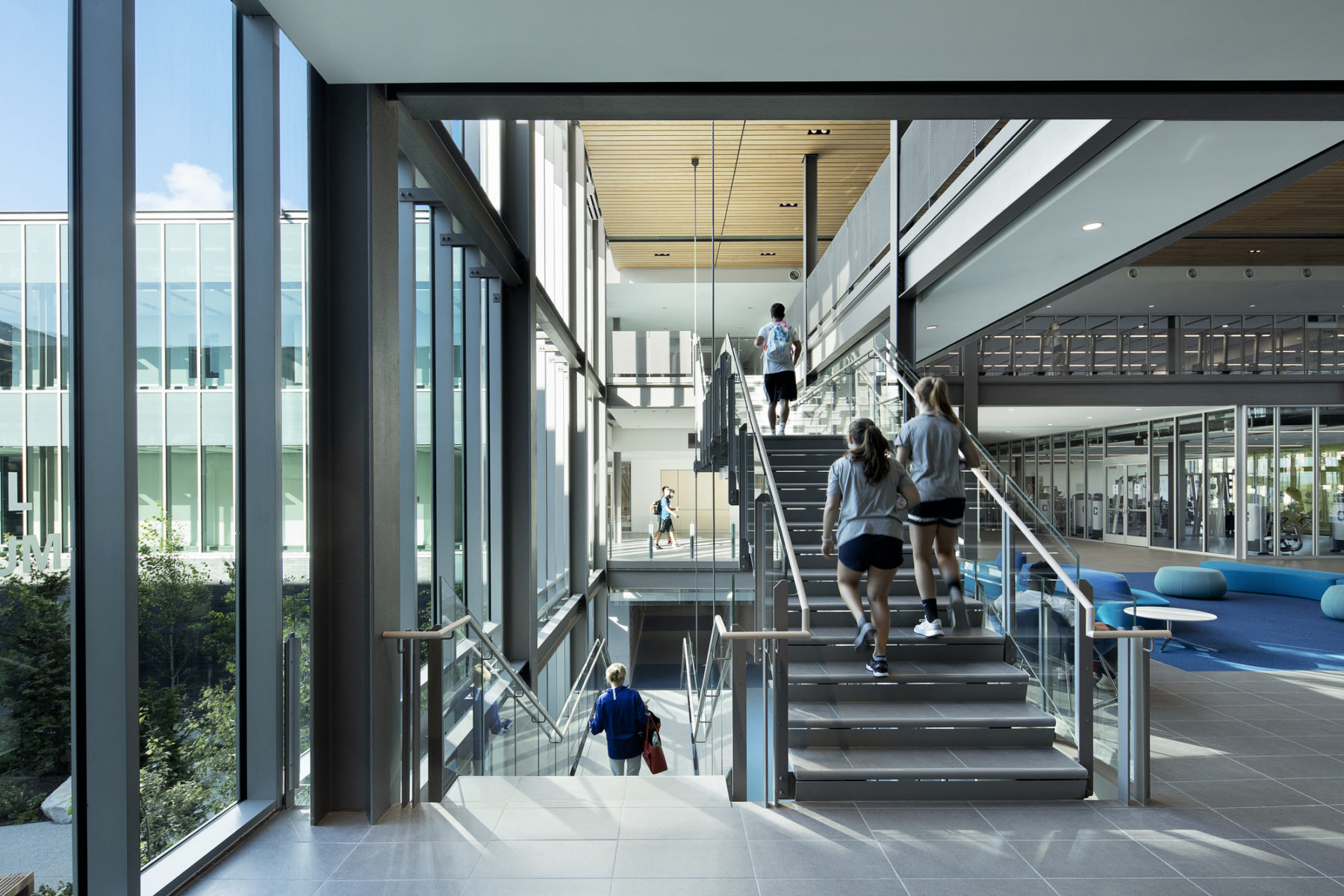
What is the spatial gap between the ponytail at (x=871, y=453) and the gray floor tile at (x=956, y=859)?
6.23ft

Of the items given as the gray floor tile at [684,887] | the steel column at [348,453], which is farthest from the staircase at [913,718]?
the steel column at [348,453]

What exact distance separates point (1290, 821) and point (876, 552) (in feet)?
7.28

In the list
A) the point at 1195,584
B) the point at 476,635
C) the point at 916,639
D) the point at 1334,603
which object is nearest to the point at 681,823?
the point at 476,635

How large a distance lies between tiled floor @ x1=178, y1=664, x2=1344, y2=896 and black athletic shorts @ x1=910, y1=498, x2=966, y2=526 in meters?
1.68

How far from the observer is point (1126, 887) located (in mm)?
2924

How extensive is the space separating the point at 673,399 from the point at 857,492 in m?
13.8

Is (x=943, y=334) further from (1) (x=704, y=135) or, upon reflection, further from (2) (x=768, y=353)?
(1) (x=704, y=135)

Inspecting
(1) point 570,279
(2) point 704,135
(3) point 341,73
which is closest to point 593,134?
(2) point 704,135

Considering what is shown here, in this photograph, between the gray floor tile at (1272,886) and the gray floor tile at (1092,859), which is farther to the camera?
the gray floor tile at (1092,859)

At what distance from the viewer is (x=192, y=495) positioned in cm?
300

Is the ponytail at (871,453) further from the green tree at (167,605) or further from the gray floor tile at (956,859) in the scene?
the green tree at (167,605)

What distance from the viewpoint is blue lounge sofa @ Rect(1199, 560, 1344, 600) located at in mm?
11945

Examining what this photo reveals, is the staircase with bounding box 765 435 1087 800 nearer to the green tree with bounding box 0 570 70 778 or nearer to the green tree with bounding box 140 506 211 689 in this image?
the green tree with bounding box 140 506 211 689

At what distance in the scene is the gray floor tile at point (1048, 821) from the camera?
339 cm
